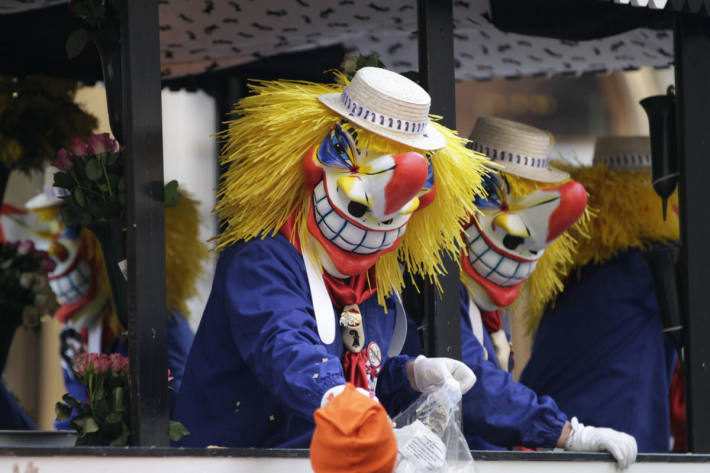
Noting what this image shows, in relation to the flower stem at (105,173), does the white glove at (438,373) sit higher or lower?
lower

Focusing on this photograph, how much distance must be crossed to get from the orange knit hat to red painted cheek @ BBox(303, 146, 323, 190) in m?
0.74

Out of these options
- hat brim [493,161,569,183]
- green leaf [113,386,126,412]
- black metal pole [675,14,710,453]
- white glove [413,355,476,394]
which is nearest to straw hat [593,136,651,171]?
hat brim [493,161,569,183]

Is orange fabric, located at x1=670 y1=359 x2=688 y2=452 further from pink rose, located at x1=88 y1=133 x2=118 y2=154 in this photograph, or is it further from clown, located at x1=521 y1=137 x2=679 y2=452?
pink rose, located at x1=88 y1=133 x2=118 y2=154

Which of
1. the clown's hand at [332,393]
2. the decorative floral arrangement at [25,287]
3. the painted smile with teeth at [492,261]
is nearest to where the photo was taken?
the clown's hand at [332,393]

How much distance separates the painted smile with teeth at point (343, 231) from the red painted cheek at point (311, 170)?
0.01 meters

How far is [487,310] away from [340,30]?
1103 millimetres

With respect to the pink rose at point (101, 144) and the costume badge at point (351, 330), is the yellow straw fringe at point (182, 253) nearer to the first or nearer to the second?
the pink rose at point (101, 144)

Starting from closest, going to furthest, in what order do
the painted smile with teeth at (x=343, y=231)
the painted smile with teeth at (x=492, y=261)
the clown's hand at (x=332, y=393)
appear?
1. the clown's hand at (x=332, y=393)
2. the painted smile with teeth at (x=343, y=231)
3. the painted smile with teeth at (x=492, y=261)

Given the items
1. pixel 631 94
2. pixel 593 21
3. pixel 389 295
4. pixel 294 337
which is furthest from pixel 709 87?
pixel 631 94

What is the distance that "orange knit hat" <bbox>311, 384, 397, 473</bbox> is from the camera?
2490mm

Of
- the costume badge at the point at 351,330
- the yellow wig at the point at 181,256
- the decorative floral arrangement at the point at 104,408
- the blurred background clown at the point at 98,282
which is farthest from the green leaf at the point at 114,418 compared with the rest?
the yellow wig at the point at 181,256

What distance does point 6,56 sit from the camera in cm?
451

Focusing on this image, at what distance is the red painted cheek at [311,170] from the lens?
313 centimetres

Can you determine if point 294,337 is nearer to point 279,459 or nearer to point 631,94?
point 279,459
